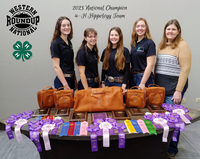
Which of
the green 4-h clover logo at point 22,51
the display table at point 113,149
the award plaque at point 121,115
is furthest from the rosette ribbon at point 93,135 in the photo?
the green 4-h clover logo at point 22,51

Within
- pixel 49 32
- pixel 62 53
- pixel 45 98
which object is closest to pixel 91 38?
pixel 62 53

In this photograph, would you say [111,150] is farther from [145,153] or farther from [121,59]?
[121,59]

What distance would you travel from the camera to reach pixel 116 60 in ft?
6.23

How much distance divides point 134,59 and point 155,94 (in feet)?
1.80

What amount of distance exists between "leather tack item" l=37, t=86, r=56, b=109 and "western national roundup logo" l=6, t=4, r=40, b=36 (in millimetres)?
1486

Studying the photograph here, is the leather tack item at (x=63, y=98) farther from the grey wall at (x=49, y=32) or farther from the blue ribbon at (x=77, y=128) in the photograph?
the grey wall at (x=49, y=32)

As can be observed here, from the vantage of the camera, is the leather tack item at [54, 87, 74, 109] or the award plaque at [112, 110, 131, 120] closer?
the award plaque at [112, 110, 131, 120]

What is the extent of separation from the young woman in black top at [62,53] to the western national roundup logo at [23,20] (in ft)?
2.99

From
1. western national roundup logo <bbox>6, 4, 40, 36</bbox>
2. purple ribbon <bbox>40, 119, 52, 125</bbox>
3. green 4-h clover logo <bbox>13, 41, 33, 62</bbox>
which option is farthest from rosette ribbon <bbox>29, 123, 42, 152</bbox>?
western national roundup logo <bbox>6, 4, 40, 36</bbox>

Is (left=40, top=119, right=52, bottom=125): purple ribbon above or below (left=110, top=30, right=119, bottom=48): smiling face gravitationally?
below

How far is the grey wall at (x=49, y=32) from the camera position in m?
2.50

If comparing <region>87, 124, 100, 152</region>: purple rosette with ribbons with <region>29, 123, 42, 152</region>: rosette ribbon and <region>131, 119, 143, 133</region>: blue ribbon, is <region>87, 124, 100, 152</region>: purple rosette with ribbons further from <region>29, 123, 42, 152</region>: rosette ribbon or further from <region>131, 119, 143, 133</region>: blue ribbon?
<region>29, 123, 42, 152</region>: rosette ribbon

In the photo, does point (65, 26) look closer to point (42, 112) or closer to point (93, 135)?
point (42, 112)

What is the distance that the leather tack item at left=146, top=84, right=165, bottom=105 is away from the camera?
1.68 meters
